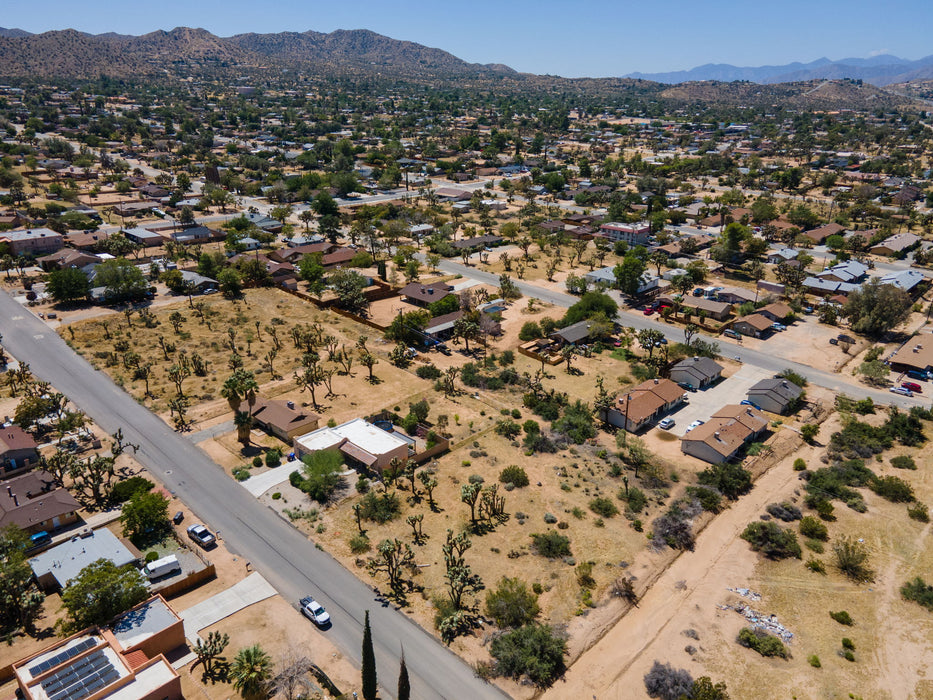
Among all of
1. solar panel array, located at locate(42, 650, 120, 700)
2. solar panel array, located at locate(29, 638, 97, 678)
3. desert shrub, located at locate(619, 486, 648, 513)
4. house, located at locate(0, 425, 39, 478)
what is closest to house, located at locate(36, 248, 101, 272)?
house, located at locate(0, 425, 39, 478)

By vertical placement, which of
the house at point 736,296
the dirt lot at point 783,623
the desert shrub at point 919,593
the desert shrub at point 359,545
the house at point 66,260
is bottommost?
the dirt lot at point 783,623

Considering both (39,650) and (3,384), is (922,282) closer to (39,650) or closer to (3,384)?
(39,650)

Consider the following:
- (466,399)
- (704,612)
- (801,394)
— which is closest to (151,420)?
(466,399)

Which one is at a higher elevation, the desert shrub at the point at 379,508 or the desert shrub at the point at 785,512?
the desert shrub at the point at 379,508

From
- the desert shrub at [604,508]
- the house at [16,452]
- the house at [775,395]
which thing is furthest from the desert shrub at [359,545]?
the house at [775,395]

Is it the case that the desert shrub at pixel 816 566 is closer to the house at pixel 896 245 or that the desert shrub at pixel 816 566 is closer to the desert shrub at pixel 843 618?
the desert shrub at pixel 843 618

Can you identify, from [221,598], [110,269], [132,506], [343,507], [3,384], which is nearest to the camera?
[221,598]
